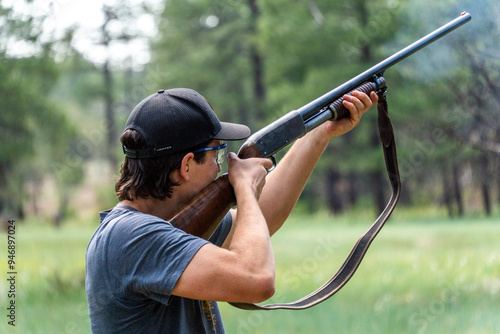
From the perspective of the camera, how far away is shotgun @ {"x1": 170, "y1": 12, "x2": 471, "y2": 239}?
5.98 feet

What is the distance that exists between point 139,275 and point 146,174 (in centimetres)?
34

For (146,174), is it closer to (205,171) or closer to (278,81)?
(205,171)

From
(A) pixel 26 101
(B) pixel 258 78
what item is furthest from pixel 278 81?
(A) pixel 26 101

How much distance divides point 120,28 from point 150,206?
1650 cm

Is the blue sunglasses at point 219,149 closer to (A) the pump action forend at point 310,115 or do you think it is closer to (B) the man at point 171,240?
(B) the man at point 171,240

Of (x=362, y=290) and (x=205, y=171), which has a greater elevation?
(x=205, y=171)

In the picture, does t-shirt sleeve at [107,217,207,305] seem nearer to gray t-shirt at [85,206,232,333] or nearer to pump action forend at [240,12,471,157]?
gray t-shirt at [85,206,232,333]

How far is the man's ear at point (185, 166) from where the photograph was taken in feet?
5.79

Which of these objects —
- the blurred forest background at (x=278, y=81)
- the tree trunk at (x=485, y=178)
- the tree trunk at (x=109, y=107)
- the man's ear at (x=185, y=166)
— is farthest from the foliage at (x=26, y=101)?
the tree trunk at (x=485, y=178)

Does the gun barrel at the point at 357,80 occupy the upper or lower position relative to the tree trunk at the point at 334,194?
upper

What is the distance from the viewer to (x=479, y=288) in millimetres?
5570

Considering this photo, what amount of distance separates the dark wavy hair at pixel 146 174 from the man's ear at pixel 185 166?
0.01 meters

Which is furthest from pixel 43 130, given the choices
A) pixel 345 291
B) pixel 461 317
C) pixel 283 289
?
pixel 461 317

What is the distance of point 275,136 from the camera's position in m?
2.17
